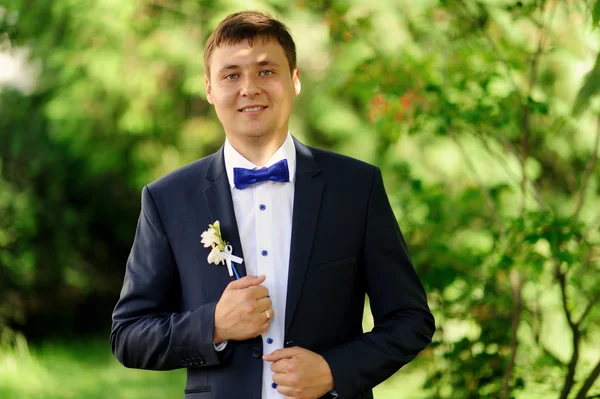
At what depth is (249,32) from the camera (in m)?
2.16

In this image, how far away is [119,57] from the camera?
788cm

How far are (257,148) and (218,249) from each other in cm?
34

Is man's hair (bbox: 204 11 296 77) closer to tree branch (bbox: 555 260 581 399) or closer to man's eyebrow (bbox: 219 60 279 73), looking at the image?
man's eyebrow (bbox: 219 60 279 73)

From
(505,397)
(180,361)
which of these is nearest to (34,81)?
(505,397)

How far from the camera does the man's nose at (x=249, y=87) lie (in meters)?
2.12

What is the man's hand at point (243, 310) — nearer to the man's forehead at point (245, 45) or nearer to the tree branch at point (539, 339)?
the man's forehead at point (245, 45)

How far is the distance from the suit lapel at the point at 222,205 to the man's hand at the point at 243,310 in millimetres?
118

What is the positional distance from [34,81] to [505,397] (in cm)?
828

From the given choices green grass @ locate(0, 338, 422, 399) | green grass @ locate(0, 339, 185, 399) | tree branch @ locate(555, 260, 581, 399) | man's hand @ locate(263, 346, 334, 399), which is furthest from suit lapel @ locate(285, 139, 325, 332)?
green grass @ locate(0, 339, 185, 399)

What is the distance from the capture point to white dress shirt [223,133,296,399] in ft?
6.93

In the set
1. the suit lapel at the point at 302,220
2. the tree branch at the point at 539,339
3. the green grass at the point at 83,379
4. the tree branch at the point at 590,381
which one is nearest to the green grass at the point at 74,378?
the green grass at the point at 83,379

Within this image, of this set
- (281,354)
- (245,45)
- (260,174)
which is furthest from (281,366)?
(245,45)

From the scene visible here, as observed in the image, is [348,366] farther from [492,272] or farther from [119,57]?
[119,57]

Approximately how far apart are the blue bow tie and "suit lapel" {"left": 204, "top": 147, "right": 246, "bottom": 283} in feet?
0.12
